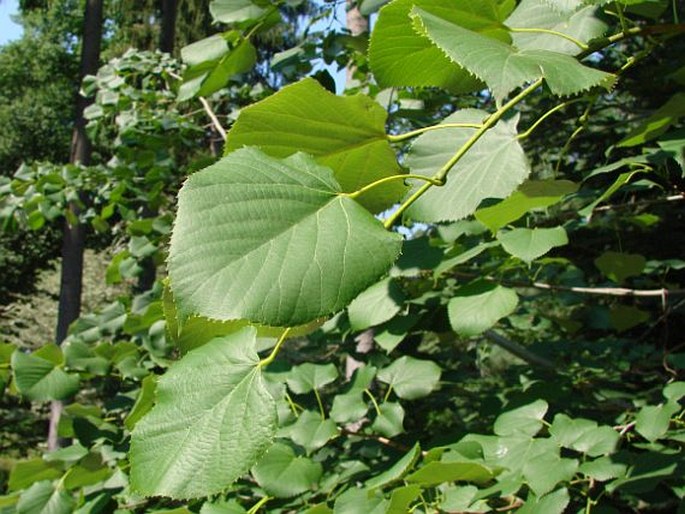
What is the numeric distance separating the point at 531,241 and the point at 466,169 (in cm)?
57

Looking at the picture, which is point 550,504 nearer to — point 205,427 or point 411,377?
point 411,377

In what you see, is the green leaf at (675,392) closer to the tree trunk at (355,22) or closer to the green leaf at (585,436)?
the green leaf at (585,436)

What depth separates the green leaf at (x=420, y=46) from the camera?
1.91 feet

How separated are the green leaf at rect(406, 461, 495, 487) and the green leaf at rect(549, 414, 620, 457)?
0.67ft

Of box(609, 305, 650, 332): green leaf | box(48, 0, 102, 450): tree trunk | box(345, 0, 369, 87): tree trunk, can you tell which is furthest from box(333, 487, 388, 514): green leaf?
box(48, 0, 102, 450): tree trunk

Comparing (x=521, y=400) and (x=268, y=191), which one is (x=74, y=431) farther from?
(x=268, y=191)

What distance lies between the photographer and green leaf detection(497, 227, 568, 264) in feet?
4.15

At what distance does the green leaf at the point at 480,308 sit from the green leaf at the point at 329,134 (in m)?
0.77

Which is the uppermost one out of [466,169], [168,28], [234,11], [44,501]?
[168,28]

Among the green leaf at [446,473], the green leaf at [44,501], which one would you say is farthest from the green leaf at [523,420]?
the green leaf at [44,501]

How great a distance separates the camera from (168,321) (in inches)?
22.4

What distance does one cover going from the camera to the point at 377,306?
145 centimetres

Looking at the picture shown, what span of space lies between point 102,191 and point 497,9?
2.67m

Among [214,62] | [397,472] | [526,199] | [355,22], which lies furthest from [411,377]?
[355,22]
